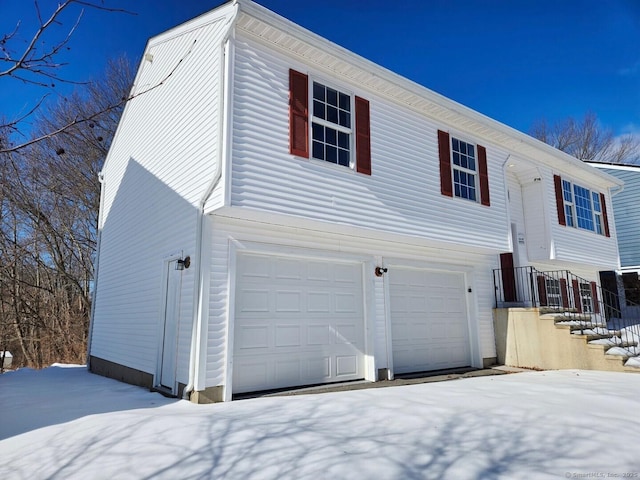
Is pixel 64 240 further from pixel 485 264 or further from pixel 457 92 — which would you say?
pixel 457 92

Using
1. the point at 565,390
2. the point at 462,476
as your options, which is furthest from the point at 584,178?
the point at 462,476

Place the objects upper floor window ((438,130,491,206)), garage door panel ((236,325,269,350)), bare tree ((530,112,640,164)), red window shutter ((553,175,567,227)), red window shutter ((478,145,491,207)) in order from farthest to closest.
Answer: bare tree ((530,112,640,164))
red window shutter ((553,175,567,227))
red window shutter ((478,145,491,207))
upper floor window ((438,130,491,206))
garage door panel ((236,325,269,350))

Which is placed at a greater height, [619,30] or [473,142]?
[619,30]

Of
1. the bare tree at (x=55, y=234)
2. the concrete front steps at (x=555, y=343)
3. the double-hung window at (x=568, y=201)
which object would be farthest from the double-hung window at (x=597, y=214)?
the bare tree at (x=55, y=234)

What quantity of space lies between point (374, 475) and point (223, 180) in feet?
14.0

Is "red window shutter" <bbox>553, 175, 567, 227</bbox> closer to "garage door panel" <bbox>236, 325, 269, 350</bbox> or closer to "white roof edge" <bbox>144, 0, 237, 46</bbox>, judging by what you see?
"garage door panel" <bbox>236, 325, 269, 350</bbox>

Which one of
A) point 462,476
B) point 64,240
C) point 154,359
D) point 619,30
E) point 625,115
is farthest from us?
point 625,115

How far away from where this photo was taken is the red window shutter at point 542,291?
A: 39.8 feet

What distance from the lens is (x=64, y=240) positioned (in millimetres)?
17250

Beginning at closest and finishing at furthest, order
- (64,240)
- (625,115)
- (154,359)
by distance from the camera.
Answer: (154,359)
(64,240)
(625,115)

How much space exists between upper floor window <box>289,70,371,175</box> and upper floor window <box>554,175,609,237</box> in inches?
302

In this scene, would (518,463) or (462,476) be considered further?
(518,463)

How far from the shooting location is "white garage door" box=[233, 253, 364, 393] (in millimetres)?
6891

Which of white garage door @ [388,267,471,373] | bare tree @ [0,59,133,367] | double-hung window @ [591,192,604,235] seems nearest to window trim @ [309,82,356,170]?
white garage door @ [388,267,471,373]
